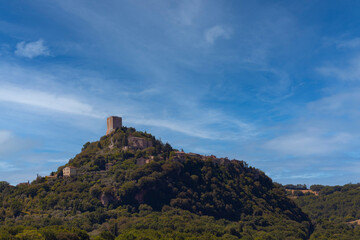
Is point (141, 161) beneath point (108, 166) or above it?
above

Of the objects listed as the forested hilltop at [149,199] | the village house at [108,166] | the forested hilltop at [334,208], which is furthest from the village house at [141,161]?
the forested hilltop at [334,208]

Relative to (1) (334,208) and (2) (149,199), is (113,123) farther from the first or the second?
(1) (334,208)

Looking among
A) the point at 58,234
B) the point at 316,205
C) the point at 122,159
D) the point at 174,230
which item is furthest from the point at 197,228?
the point at 316,205

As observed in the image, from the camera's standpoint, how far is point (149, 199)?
351 feet

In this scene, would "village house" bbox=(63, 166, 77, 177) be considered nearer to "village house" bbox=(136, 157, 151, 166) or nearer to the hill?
"village house" bbox=(136, 157, 151, 166)

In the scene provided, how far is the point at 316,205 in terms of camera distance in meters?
180

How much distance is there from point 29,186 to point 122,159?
26.6 metres

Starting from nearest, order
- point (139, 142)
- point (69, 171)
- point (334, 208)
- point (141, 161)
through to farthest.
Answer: point (69, 171)
point (141, 161)
point (139, 142)
point (334, 208)

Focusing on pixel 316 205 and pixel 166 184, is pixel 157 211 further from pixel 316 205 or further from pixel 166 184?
pixel 316 205

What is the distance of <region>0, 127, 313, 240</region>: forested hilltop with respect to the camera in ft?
298

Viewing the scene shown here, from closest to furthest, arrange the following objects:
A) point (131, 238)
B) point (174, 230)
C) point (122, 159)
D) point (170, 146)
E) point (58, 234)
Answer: point (58, 234)
point (131, 238)
point (174, 230)
point (122, 159)
point (170, 146)

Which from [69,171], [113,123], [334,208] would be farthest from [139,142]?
[334,208]

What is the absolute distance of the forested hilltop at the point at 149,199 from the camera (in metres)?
90.9

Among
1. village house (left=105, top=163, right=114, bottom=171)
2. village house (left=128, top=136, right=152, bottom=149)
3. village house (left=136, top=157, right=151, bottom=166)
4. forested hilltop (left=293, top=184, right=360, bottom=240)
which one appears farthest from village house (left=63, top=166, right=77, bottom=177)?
forested hilltop (left=293, top=184, right=360, bottom=240)
